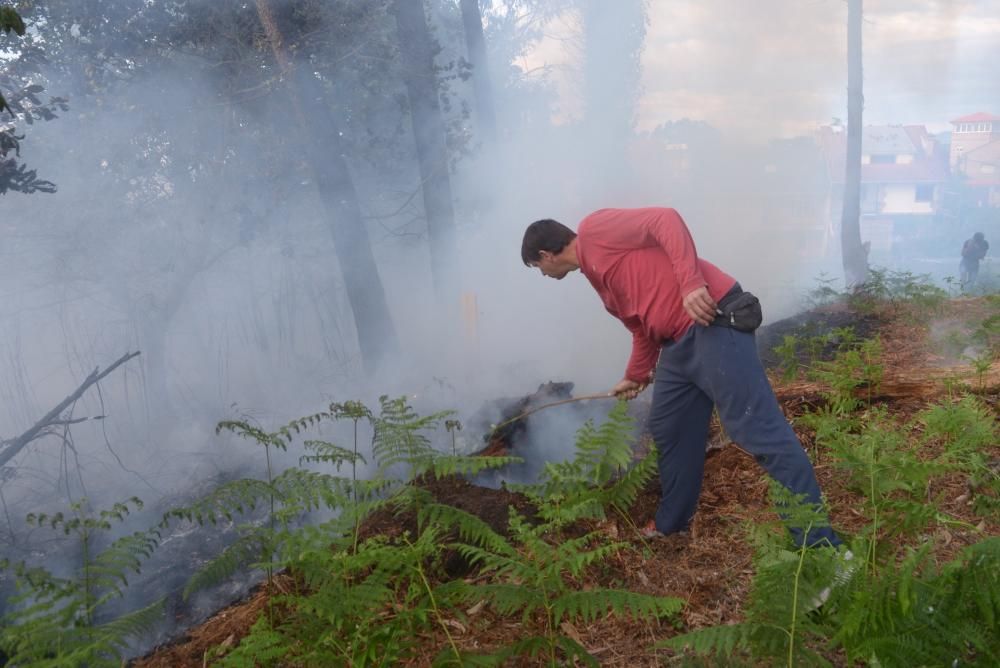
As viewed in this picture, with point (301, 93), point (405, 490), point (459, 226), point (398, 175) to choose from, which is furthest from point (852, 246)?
point (405, 490)

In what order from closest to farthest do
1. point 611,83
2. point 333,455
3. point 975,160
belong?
point 333,455, point 611,83, point 975,160

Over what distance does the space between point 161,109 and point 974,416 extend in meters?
6.73

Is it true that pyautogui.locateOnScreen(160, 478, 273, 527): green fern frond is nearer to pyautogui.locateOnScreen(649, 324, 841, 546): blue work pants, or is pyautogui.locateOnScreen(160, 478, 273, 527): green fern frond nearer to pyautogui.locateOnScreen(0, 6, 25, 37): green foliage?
pyautogui.locateOnScreen(649, 324, 841, 546): blue work pants

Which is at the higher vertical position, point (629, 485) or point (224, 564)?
point (224, 564)

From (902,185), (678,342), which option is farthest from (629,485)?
(902,185)

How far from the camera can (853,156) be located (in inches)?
494

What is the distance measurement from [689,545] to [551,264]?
1.27 metres

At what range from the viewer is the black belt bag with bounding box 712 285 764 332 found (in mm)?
2688

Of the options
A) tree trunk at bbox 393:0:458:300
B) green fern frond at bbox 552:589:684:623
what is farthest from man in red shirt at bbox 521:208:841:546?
tree trunk at bbox 393:0:458:300

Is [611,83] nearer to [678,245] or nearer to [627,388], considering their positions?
[627,388]

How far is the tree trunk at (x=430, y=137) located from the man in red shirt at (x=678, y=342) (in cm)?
548

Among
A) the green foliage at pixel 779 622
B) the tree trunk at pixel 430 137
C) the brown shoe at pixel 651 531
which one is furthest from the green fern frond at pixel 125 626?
the tree trunk at pixel 430 137

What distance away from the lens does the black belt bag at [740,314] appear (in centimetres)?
269

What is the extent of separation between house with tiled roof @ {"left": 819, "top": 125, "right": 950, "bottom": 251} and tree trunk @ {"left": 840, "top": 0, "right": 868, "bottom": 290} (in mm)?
Result: 5490
